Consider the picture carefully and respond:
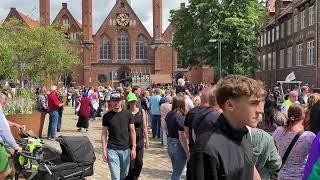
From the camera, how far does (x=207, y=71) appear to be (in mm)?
69250

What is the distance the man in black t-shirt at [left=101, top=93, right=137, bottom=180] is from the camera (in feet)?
23.9

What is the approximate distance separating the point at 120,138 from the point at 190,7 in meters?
34.3

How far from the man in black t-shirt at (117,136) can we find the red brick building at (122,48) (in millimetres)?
60901

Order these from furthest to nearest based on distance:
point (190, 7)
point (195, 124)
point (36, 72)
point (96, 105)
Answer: point (190, 7)
point (36, 72)
point (96, 105)
point (195, 124)

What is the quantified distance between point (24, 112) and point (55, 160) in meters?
7.72

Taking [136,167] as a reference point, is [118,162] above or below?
above

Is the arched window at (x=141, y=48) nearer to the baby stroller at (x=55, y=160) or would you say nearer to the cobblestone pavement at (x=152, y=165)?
the cobblestone pavement at (x=152, y=165)

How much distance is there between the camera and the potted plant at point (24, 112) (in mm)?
14672

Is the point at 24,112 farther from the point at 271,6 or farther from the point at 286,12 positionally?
the point at 271,6

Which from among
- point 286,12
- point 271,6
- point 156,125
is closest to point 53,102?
point 156,125

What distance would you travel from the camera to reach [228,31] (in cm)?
→ 3803

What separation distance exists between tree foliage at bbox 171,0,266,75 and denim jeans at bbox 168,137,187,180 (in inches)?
1160

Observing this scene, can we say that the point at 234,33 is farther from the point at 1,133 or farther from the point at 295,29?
the point at 1,133

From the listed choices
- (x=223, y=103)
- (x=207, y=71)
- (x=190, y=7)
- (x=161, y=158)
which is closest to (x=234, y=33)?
(x=190, y=7)
